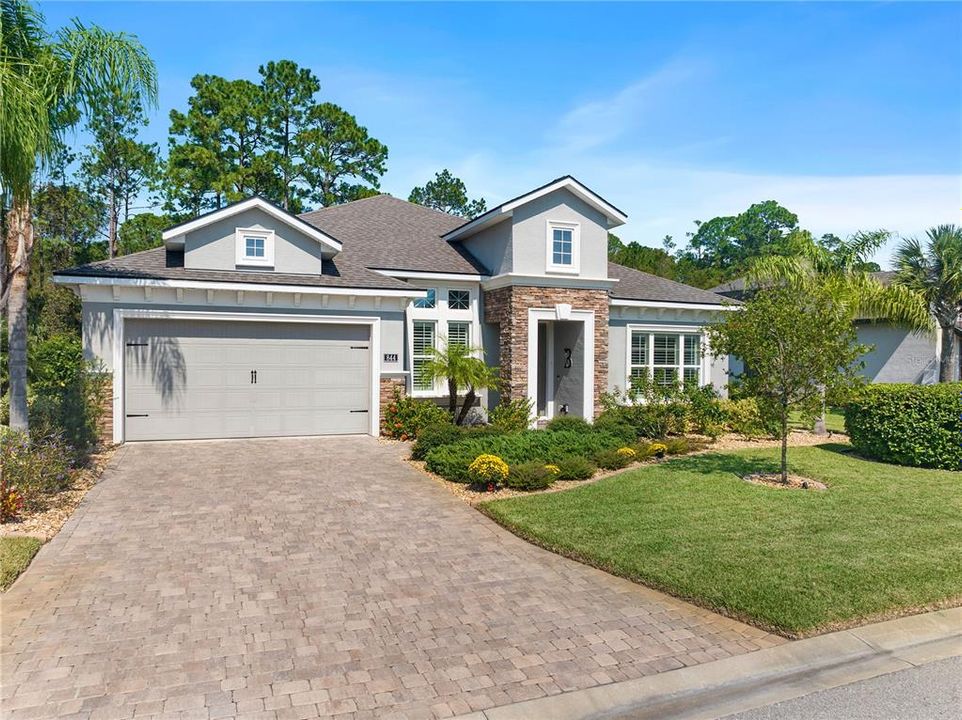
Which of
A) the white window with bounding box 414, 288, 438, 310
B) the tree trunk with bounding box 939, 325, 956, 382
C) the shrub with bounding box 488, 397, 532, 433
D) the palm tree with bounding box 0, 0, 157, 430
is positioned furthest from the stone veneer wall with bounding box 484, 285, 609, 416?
the tree trunk with bounding box 939, 325, 956, 382

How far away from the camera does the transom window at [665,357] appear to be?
18.6 meters

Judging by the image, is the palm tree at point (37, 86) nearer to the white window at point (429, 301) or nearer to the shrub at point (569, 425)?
the white window at point (429, 301)

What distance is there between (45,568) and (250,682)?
3.65m

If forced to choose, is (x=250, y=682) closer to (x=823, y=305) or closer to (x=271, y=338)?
(x=823, y=305)

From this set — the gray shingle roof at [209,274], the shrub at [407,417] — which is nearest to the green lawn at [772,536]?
the shrub at [407,417]

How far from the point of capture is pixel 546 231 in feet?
55.2

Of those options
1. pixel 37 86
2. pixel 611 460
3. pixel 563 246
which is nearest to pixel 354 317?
pixel 563 246

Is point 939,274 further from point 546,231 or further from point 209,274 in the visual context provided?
point 209,274

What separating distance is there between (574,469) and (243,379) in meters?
7.76

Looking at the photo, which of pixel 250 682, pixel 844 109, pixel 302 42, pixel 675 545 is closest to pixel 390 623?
pixel 250 682

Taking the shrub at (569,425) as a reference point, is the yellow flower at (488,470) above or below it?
below

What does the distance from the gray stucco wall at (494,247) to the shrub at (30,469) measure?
1074 centimetres

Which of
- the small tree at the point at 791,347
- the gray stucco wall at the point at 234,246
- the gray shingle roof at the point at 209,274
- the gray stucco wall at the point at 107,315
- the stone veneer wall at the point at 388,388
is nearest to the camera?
the small tree at the point at 791,347

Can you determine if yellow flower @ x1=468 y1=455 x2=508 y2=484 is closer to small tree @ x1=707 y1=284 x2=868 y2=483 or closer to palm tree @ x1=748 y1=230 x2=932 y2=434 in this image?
small tree @ x1=707 y1=284 x2=868 y2=483
